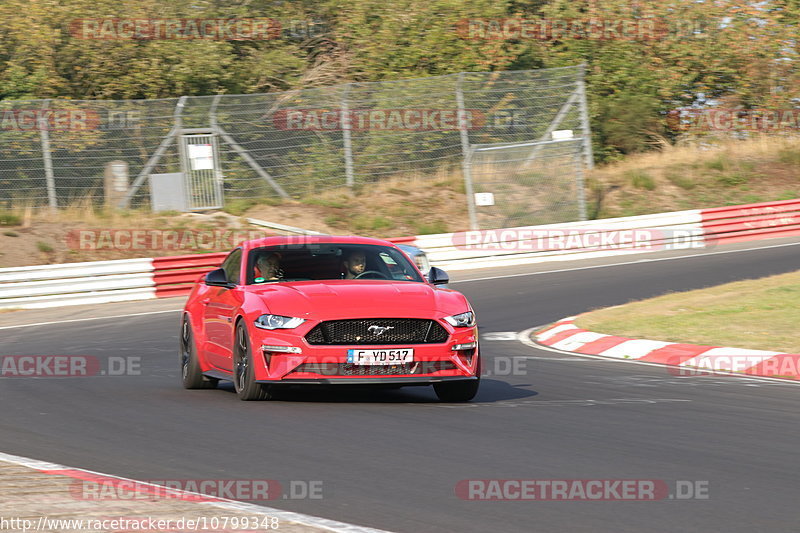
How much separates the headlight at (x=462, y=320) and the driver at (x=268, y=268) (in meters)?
1.65

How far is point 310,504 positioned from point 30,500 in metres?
1.30

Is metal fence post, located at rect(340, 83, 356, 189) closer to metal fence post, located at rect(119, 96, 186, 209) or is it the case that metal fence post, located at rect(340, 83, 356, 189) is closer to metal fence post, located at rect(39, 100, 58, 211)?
metal fence post, located at rect(119, 96, 186, 209)

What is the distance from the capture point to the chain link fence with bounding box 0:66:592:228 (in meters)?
26.7

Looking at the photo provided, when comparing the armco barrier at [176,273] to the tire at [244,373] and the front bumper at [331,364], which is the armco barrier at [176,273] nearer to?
the tire at [244,373]

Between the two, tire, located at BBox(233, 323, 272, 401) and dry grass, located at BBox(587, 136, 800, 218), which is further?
dry grass, located at BBox(587, 136, 800, 218)

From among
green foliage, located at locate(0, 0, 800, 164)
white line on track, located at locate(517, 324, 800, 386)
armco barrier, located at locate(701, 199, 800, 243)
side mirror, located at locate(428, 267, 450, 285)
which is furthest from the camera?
green foliage, located at locate(0, 0, 800, 164)

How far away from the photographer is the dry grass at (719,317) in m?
13.1

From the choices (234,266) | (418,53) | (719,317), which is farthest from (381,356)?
(418,53)

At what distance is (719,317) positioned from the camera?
14.8m

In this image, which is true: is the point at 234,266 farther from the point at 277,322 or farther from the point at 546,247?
the point at 546,247

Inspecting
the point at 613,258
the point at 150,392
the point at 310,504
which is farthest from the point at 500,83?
the point at 310,504

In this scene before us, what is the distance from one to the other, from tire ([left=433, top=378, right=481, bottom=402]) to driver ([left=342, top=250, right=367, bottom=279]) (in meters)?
1.27

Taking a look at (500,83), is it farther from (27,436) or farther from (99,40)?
(27,436)

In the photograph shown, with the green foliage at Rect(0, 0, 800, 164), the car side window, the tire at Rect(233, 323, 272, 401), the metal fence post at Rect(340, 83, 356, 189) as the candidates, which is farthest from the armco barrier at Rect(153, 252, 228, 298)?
the tire at Rect(233, 323, 272, 401)
